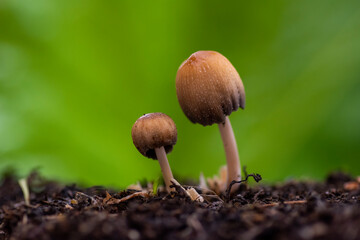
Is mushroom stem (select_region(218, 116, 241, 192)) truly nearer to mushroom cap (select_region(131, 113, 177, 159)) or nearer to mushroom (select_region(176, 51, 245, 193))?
mushroom (select_region(176, 51, 245, 193))

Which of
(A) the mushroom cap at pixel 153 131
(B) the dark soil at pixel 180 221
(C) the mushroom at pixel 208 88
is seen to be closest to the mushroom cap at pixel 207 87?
(C) the mushroom at pixel 208 88

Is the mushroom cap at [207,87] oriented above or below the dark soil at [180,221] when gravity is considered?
above

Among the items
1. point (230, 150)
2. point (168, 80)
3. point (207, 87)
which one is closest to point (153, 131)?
point (207, 87)

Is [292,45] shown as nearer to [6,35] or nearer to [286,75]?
[286,75]

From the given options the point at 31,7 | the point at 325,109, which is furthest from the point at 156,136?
the point at 31,7

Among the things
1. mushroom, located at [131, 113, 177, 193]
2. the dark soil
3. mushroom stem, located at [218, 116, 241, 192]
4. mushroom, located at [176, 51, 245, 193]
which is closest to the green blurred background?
mushroom stem, located at [218, 116, 241, 192]

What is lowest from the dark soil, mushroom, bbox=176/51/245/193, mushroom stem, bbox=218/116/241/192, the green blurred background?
the dark soil

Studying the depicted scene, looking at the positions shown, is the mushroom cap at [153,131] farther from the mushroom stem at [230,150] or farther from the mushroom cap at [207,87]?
the mushroom stem at [230,150]

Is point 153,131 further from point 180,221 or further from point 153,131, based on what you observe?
point 180,221
